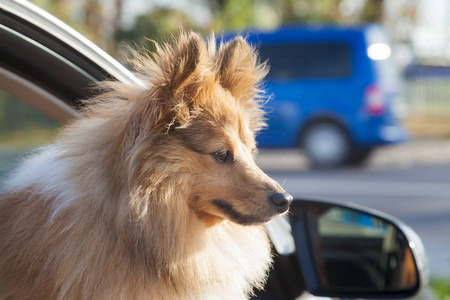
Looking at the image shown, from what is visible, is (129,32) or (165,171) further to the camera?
(129,32)

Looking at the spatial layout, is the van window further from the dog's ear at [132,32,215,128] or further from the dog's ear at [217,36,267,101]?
the dog's ear at [132,32,215,128]

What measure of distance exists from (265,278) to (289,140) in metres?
12.1

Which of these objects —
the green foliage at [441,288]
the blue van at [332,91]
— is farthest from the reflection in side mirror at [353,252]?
the blue van at [332,91]

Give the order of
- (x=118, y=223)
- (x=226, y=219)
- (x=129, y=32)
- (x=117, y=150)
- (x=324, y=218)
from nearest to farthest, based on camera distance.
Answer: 1. (x=118, y=223)
2. (x=117, y=150)
3. (x=226, y=219)
4. (x=324, y=218)
5. (x=129, y=32)

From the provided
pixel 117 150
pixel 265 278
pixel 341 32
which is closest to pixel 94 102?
pixel 117 150

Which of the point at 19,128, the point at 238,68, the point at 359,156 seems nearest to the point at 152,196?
the point at 238,68

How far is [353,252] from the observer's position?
2998 mm

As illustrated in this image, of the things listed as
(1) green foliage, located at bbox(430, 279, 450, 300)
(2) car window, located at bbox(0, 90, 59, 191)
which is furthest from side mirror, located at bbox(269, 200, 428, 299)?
(1) green foliage, located at bbox(430, 279, 450, 300)

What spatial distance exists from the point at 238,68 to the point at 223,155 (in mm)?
367

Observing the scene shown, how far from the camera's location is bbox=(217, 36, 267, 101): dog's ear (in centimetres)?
233

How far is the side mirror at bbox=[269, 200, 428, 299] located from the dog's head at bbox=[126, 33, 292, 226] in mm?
387

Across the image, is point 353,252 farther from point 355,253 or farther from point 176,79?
point 176,79

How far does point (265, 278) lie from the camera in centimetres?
226

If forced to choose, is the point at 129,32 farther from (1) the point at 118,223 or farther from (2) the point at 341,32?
(1) the point at 118,223
